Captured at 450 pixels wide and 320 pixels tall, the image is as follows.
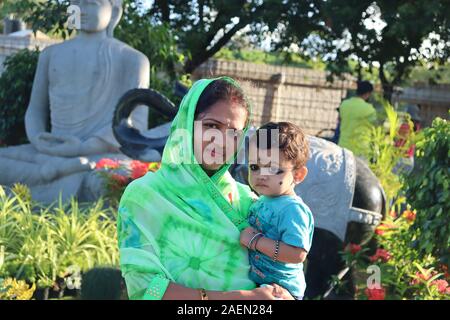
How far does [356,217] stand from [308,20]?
10.2m

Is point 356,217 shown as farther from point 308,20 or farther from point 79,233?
point 308,20

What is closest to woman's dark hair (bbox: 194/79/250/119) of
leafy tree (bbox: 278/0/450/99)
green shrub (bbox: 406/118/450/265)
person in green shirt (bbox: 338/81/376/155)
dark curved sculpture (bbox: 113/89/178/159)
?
green shrub (bbox: 406/118/450/265)

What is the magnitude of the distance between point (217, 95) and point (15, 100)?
804 cm

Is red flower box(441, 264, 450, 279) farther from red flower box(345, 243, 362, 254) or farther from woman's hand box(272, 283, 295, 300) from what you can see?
woman's hand box(272, 283, 295, 300)

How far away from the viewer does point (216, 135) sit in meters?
2.13

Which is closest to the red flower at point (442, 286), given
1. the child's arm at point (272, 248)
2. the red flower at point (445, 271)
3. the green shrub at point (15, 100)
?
the red flower at point (445, 271)

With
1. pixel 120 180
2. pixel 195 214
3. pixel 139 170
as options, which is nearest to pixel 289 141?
pixel 195 214

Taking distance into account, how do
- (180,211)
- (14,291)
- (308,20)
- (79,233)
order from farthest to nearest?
(308,20) → (79,233) → (14,291) → (180,211)

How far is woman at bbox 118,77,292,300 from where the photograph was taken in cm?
209

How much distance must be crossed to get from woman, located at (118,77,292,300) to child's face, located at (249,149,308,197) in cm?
9

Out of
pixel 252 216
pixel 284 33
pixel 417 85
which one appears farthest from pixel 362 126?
pixel 417 85

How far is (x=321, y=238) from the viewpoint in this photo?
17.2 ft

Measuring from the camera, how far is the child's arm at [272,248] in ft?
6.94

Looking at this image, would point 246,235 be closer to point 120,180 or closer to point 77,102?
point 120,180
